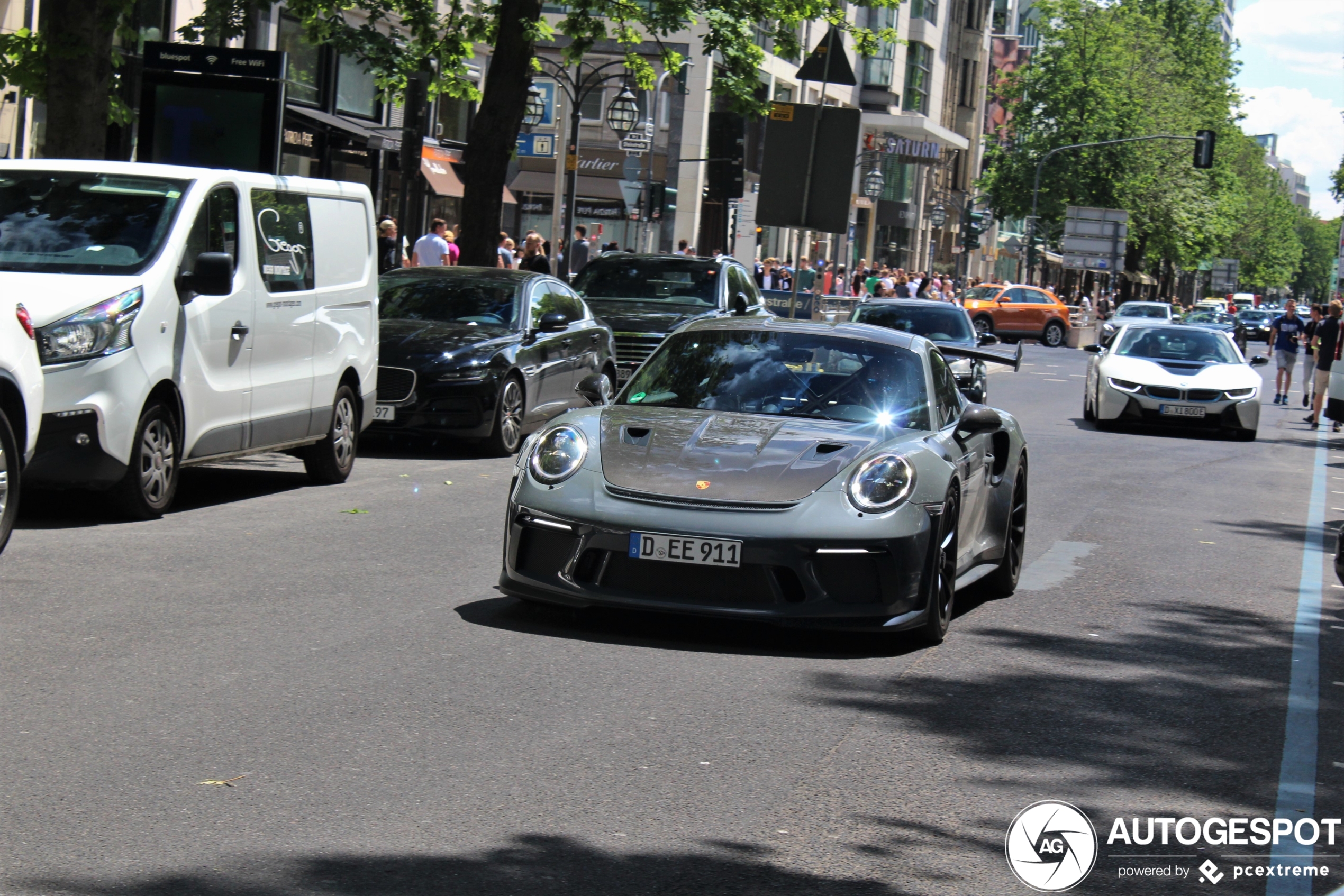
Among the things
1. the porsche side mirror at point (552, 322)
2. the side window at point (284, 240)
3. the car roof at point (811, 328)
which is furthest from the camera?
the porsche side mirror at point (552, 322)

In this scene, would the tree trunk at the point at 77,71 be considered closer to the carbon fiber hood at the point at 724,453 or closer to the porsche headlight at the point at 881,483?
the carbon fiber hood at the point at 724,453

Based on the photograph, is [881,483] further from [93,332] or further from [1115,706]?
[93,332]

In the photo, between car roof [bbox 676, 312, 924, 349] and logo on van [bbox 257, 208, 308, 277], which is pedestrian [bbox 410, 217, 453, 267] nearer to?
logo on van [bbox 257, 208, 308, 277]

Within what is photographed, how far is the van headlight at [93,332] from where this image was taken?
9.15 metres

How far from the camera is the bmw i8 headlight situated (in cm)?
728

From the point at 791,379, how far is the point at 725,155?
3816cm

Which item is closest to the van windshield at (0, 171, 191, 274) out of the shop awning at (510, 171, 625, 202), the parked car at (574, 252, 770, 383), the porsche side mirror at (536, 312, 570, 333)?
the porsche side mirror at (536, 312, 570, 333)

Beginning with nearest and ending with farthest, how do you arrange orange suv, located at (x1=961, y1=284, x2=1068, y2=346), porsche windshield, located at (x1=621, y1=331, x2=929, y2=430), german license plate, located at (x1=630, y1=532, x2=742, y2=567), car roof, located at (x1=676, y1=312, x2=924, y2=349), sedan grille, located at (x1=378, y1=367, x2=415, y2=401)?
1. german license plate, located at (x1=630, y1=532, x2=742, y2=567)
2. porsche windshield, located at (x1=621, y1=331, x2=929, y2=430)
3. car roof, located at (x1=676, y1=312, x2=924, y2=349)
4. sedan grille, located at (x1=378, y1=367, x2=415, y2=401)
5. orange suv, located at (x1=961, y1=284, x2=1068, y2=346)

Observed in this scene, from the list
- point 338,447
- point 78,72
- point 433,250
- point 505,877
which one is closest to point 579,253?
point 433,250

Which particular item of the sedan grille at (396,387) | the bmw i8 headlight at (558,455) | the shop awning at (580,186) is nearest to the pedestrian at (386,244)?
the sedan grille at (396,387)

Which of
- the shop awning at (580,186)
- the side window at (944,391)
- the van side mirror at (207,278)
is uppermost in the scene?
the shop awning at (580,186)

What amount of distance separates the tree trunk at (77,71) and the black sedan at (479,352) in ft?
8.53

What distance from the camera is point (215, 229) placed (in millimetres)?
10477

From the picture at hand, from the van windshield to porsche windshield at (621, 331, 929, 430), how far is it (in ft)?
10.6
